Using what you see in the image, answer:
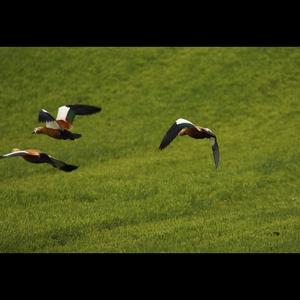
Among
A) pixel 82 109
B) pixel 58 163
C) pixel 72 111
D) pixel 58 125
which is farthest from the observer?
pixel 82 109

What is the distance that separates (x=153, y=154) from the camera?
74.8ft

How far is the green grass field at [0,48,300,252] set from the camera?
47.8 ft

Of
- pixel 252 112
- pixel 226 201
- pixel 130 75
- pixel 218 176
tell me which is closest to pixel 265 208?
pixel 226 201

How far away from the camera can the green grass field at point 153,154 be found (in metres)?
14.6

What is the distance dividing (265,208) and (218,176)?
3028 mm

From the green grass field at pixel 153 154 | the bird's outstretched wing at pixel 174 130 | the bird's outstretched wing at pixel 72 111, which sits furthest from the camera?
the green grass field at pixel 153 154

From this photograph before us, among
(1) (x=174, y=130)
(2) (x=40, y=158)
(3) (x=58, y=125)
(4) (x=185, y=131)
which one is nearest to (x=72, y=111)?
(3) (x=58, y=125)

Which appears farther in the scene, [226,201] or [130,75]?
[130,75]

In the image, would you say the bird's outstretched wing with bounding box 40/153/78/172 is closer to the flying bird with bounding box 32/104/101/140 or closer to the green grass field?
the flying bird with bounding box 32/104/101/140

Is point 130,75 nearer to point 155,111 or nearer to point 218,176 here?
point 155,111

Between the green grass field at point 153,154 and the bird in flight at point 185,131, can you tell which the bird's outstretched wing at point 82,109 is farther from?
the green grass field at point 153,154

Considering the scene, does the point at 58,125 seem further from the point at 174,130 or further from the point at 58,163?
the point at 174,130

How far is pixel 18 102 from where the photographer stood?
1209 inches

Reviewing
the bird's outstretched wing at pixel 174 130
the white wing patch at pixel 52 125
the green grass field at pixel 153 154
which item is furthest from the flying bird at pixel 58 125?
the green grass field at pixel 153 154
